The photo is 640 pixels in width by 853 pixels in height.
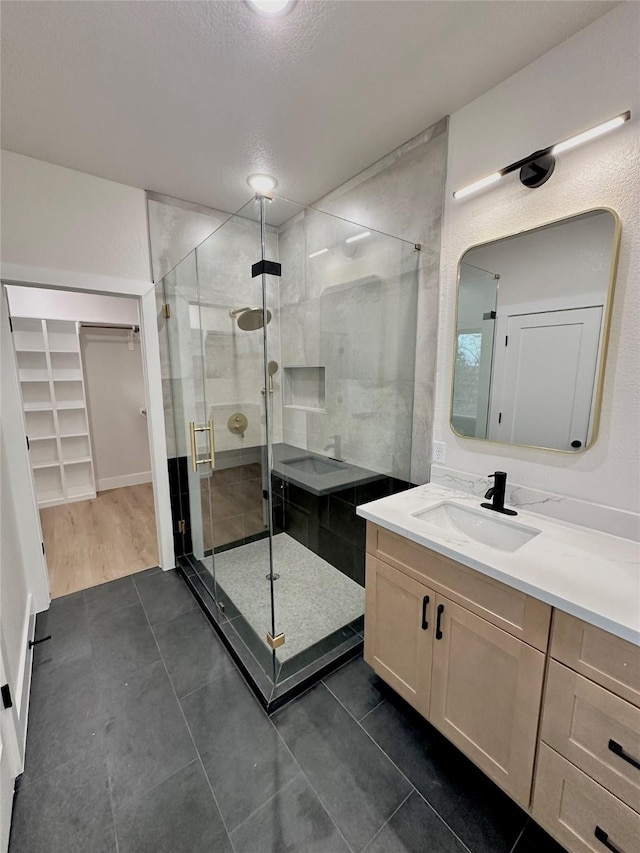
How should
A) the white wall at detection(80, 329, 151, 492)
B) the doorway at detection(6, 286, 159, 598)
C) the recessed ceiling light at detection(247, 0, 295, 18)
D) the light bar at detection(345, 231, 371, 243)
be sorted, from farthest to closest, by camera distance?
the white wall at detection(80, 329, 151, 492) < the doorway at detection(6, 286, 159, 598) < the light bar at detection(345, 231, 371, 243) < the recessed ceiling light at detection(247, 0, 295, 18)

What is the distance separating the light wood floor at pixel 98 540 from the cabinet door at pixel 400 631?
2019 mm

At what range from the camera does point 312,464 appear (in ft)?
9.34

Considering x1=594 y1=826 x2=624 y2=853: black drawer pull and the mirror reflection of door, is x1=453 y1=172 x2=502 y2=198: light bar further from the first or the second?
x1=594 y1=826 x2=624 y2=853: black drawer pull

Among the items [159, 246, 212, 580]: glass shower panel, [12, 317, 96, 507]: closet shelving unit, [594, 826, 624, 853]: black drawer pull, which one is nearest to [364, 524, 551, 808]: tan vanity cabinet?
[594, 826, 624, 853]: black drawer pull

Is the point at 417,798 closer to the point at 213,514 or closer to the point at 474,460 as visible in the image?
the point at 474,460

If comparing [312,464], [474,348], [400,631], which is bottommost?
[400,631]

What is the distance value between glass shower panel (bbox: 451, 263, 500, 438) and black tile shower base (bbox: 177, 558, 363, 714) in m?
1.31

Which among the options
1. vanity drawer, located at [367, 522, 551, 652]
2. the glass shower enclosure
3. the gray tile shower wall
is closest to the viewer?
vanity drawer, located at [367, 522, 551, 652]

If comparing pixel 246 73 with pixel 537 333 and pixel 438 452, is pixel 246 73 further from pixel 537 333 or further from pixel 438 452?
pixel 438 452

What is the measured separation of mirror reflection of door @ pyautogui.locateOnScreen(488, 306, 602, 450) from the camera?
1.30 m

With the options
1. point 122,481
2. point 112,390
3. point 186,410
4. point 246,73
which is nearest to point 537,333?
point 246,73

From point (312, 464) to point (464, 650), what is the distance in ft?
5.93

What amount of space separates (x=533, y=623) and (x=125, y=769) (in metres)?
1.61

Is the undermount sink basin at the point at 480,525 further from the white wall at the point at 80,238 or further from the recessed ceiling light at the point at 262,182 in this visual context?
the recessed ceiling light at the point at 262,182
